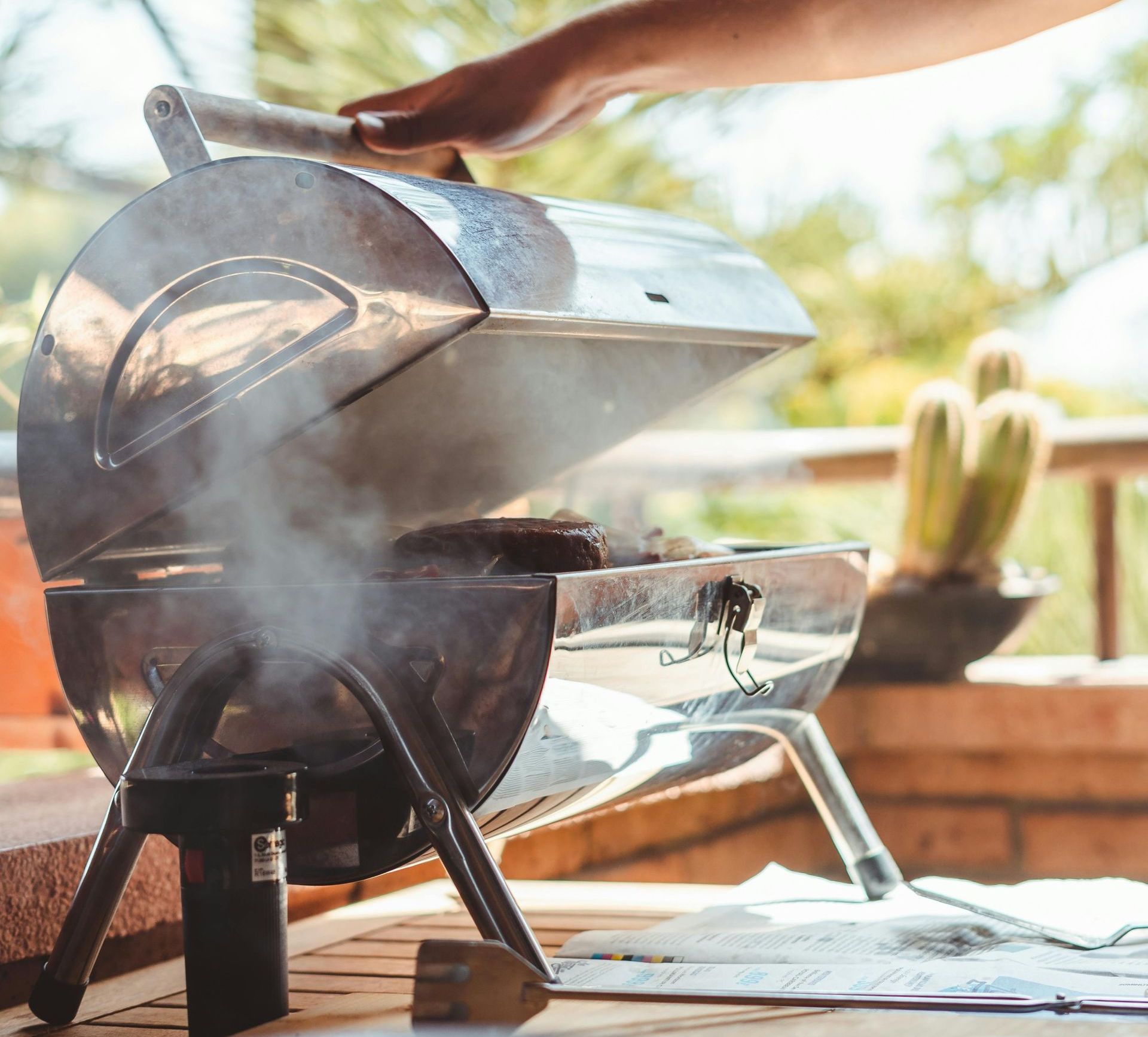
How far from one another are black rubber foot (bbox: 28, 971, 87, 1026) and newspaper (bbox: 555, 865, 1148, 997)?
14.2 inches

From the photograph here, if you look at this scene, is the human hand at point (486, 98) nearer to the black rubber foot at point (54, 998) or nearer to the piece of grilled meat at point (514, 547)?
the piece of grilled meat at point (514, 547)

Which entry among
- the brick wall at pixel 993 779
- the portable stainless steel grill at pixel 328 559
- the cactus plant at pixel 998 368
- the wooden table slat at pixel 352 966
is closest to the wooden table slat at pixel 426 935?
the wooden table slat at pixel 352 966

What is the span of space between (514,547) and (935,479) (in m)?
1.50

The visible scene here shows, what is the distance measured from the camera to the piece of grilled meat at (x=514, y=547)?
0.99m

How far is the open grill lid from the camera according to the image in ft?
2.94

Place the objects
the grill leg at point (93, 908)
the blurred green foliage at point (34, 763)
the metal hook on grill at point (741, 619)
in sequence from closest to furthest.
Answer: the grill leg at point (93, 908) < the metal hook on grill at point (741, 619) < the blurred green foliage at point (34, 763)

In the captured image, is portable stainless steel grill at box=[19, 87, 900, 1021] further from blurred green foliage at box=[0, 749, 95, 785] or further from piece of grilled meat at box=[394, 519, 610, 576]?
blurred green foliage at box=[0, 749, 95, 785]

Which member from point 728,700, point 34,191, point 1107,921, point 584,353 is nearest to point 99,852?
point 728,700

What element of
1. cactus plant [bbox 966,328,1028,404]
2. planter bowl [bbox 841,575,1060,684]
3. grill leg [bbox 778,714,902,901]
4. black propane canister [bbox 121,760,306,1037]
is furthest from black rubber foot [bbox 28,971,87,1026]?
cactus plant [bbox 966,328,1028,404]

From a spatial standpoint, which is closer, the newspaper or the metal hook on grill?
the newspaper

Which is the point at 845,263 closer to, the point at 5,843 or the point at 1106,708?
the point at 1106,708

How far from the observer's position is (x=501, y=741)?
0.87 meters

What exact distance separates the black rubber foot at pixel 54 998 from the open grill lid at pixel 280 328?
0.31 meters

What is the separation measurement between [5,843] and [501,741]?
0.53 metres
